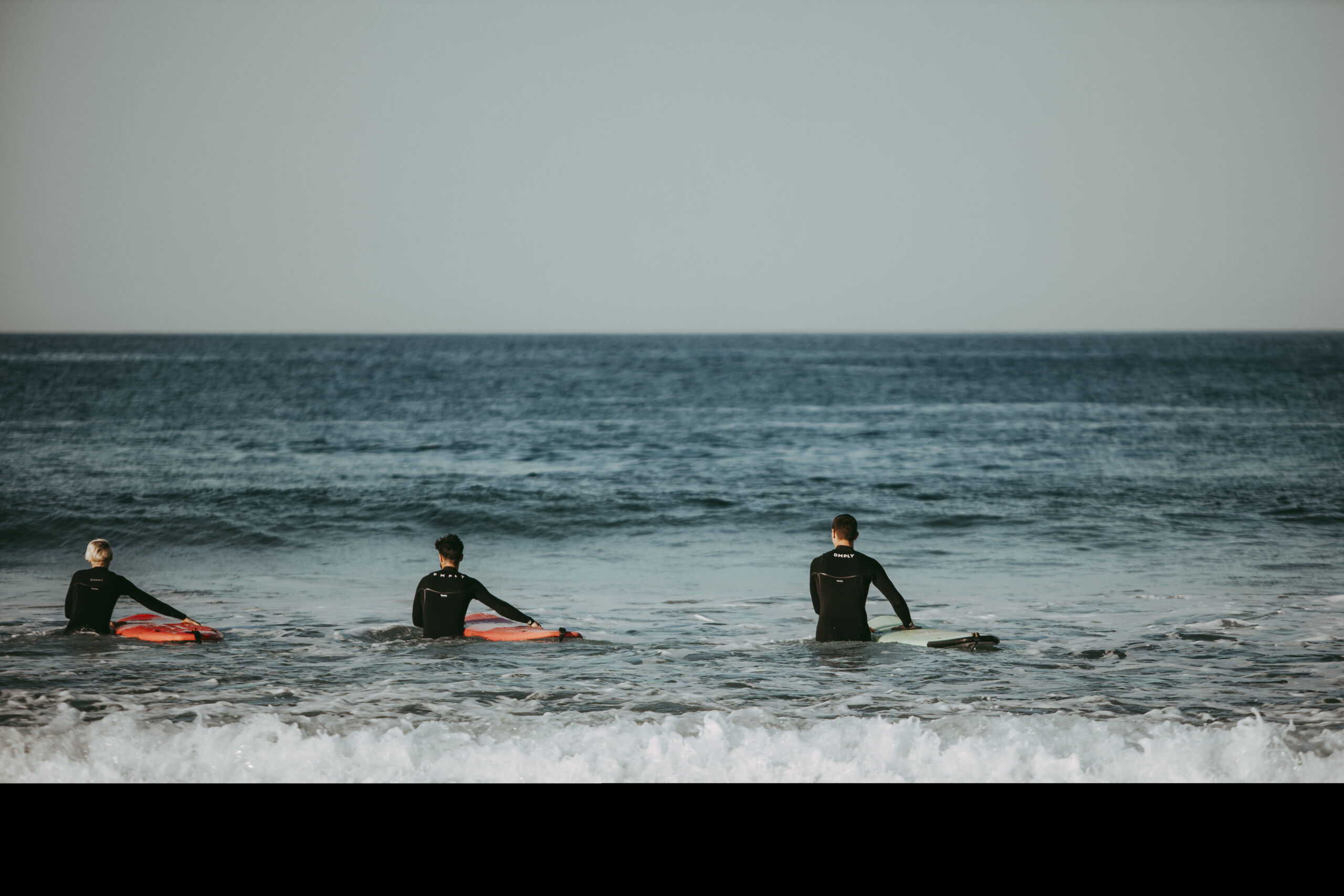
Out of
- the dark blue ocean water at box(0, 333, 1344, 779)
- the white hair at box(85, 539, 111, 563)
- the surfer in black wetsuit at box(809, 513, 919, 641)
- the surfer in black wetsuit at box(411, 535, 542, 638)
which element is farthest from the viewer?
the surfer in black wetsuit at box(411, 535, 542, 638)

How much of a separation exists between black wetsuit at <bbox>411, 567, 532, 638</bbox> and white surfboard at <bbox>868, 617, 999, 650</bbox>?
8.55 ft

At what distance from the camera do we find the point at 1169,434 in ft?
90.6

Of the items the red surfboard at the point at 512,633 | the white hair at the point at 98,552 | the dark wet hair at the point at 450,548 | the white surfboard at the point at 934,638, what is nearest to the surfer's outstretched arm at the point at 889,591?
the white surfboard at the point at 934,638

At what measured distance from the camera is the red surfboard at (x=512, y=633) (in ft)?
25.8

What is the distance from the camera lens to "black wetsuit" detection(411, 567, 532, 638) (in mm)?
7855

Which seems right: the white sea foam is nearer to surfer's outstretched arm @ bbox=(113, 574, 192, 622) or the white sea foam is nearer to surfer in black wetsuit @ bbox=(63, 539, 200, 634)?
surfer's outstretched arm @ bbox=(113, 574, 192, 622)

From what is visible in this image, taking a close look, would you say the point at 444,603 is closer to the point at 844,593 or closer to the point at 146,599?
the point at 146,599

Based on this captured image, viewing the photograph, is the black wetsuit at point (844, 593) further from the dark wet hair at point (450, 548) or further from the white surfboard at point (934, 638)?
the dark wet hair at point (450, 548)

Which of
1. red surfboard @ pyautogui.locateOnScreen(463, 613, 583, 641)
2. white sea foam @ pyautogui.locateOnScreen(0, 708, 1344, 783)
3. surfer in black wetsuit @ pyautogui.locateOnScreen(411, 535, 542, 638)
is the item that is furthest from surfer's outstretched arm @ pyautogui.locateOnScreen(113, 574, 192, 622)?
red surfboard @ pyautogui.locateOnScreen(463, 613, 583, 641)
